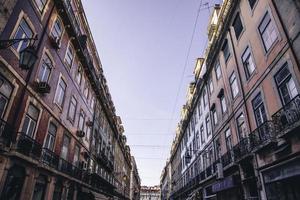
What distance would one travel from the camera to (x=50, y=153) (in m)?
13.4

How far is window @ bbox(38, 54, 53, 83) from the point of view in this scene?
12.8m

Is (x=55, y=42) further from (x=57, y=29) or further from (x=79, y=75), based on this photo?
(x=79, y=75)

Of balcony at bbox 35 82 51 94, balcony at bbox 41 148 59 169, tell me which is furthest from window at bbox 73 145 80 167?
balcony at bbox 35 82 51 94

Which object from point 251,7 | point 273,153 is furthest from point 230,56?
point 273,153

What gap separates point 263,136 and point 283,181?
6.86 feet

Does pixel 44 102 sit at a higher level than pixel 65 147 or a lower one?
higher

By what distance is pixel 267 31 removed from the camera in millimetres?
11562

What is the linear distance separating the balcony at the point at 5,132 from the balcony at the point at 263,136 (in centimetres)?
1082

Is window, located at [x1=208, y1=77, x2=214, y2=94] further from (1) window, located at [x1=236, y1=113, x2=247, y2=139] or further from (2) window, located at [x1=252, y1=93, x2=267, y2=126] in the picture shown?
(2) window, located at [x1=252, y1=93, x2=267, y2=126]

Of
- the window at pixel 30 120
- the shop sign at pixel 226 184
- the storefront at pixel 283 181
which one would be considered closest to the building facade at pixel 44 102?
the window at pixel 30 120

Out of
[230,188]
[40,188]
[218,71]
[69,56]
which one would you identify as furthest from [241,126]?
[69,56]

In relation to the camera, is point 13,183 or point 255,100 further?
point 255,100

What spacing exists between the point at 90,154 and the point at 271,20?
1921 cm

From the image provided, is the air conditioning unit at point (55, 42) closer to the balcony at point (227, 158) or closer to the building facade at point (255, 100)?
the building facade at point (255, 100)
